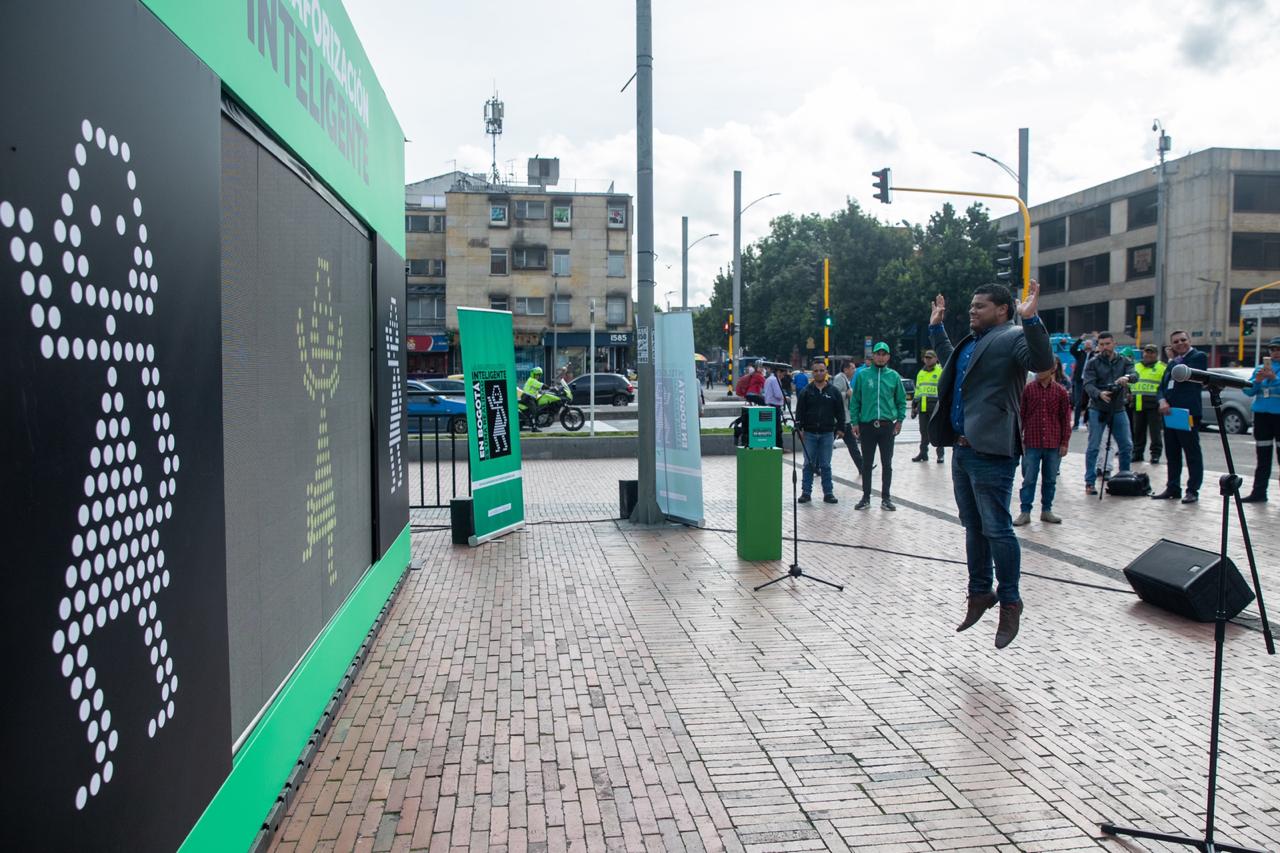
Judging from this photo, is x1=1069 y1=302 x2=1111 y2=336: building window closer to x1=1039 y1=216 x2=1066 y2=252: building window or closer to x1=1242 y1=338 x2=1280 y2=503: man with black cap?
x1=1039 y1=216 x2=1066 y2=252: building window

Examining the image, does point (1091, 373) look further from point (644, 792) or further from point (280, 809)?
point (280, 809)

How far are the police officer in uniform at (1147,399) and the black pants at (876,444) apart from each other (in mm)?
4141

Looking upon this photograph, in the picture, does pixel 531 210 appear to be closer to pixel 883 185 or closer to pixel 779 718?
pixel 883 185

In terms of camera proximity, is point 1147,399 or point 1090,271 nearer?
point 1147,399

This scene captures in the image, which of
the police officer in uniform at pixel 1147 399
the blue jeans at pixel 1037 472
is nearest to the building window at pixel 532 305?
the police officer in uniform at pixel 1147 399

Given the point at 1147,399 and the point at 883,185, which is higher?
the point at 883,185

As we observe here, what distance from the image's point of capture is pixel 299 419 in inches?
177

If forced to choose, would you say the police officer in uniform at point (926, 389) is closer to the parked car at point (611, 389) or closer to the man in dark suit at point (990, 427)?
the man in dark suit at point (990, 427)

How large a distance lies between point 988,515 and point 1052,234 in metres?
65.5

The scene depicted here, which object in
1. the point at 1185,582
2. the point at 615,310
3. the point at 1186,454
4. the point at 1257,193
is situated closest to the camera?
the point at 1185,582

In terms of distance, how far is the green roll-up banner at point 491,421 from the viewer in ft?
30.7

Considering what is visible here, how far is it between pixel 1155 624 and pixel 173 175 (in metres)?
6.28

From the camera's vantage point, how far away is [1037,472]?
34.9 ft

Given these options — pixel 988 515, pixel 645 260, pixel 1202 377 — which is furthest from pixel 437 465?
pixel 1202 377
